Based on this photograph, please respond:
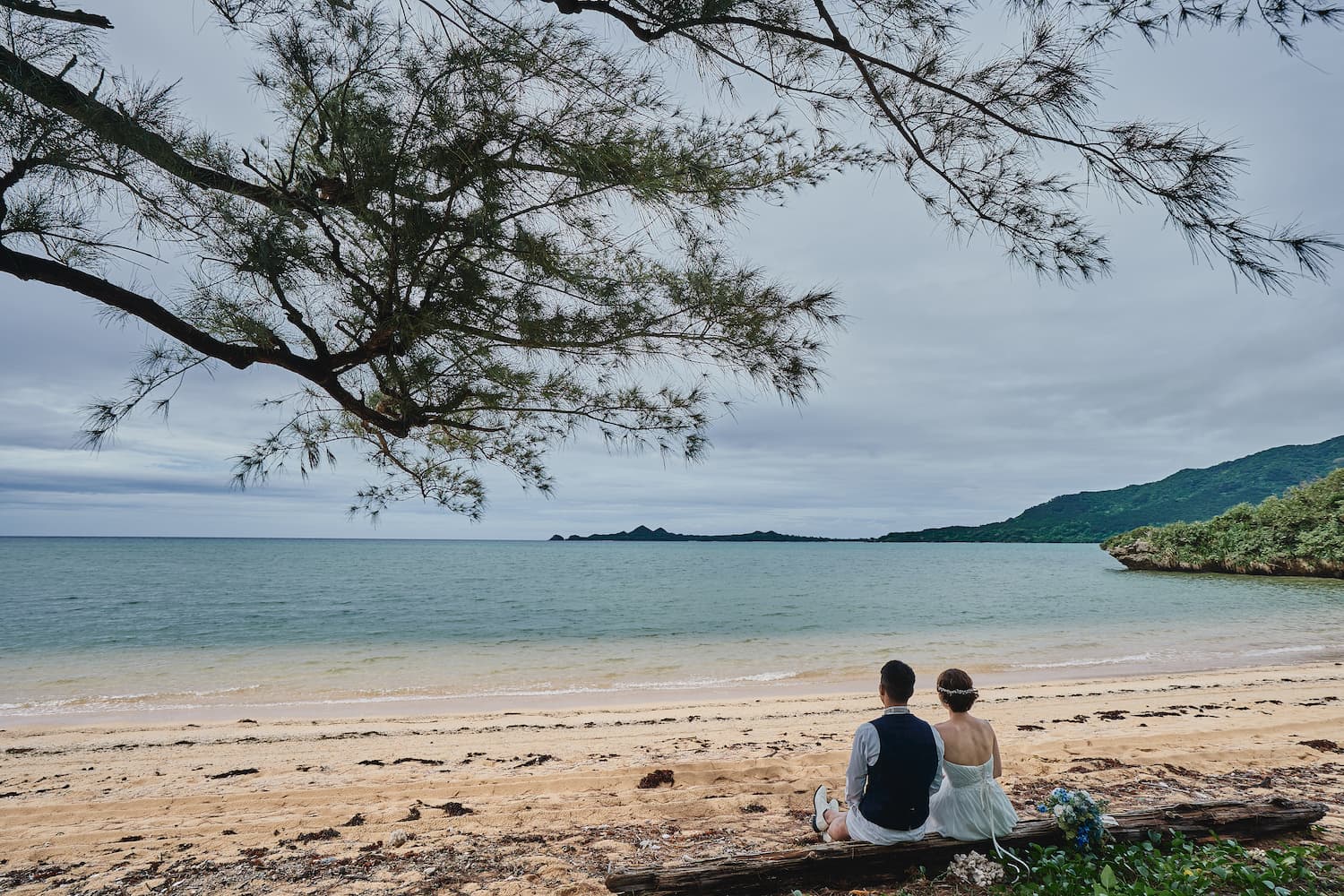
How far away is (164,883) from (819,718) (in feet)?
20.3

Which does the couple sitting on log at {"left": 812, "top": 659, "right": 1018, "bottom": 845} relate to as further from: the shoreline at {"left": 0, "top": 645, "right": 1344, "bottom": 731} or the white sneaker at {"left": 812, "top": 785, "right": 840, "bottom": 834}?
the shoreline at {"left": 0, "top": 645, "right": 1344, "bottom": 731}

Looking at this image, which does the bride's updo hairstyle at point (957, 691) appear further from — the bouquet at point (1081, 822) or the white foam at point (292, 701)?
the white foam at point (292, 701)

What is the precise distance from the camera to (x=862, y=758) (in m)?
3.33

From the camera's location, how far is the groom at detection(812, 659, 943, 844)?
10.6 feet

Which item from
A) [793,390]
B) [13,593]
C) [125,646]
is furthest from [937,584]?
[13,593]

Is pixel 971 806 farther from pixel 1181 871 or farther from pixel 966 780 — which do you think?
pixel 1181 871

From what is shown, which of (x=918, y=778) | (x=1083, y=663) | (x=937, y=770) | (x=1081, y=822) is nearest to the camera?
(x=1081, y=822)

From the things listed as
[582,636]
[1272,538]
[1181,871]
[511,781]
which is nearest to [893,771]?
[1181,871]

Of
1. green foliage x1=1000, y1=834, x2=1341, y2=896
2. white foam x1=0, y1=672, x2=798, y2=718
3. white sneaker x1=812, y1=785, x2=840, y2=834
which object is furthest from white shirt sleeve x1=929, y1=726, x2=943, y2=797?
white foam x1=0, y1=672, x2=798, y2=718

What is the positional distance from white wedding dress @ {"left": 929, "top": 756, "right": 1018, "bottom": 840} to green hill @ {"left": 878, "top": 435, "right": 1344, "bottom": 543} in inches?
3180

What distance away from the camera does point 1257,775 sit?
5.13m

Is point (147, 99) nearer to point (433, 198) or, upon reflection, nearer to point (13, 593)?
point (433, 198)

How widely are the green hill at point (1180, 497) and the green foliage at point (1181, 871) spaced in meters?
80.3

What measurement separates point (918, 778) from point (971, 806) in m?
0.32
